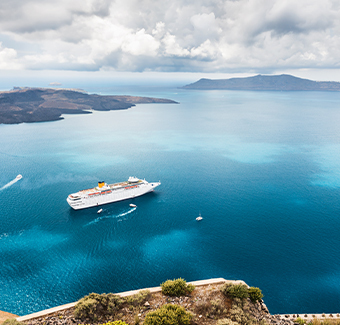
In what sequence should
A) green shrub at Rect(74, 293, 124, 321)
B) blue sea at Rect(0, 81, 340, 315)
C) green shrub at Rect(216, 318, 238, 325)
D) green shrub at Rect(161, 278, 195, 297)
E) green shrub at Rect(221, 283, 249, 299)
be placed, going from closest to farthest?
green shrub at Rect(216, 318, 238, 325) < green shrub at Rect(74, 293, 124, 321) < green shrub at Rect(221, 283, 249, 299) < green shrub at Rect(161, 278, 195, 297) < blue sea at Rect(0, 81, 340, 315)

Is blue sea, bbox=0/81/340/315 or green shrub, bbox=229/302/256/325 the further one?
blue sea, bbox=0/81/340/315

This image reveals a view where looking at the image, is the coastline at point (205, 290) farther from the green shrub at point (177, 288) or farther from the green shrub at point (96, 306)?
the green shrub at point (96, 306)

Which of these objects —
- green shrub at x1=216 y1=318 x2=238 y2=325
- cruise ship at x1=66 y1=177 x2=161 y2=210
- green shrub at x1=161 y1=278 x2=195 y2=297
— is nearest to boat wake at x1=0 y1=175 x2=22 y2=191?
cruise ship at x1=66 y1=177 x2=161 y2=210

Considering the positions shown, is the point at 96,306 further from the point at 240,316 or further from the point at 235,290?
the point at 235,290

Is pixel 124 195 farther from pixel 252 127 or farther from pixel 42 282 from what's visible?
pixel 252 127

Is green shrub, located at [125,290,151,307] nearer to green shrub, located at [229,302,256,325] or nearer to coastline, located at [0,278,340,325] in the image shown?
coastline, located at [0,278,340,325]

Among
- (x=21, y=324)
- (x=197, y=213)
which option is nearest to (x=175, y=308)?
(x=21, y=324)

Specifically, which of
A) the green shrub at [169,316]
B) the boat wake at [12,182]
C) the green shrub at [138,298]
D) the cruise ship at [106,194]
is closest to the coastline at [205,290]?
the green shrub at [138,298]

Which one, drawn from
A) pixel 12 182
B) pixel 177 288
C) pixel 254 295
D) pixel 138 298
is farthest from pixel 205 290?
pixel 12 182
